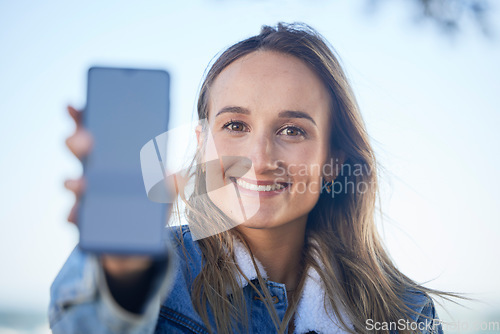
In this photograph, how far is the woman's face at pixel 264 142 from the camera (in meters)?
2.22

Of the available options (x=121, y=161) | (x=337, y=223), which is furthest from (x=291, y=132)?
(x=121, y=161)

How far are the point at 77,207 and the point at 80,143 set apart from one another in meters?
0.16

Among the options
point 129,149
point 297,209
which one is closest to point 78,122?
point 129,149

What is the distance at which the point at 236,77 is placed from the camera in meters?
2.34

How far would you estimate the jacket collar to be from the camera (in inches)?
83.9

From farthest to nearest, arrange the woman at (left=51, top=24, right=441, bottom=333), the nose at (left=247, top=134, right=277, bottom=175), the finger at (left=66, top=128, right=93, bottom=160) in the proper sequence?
1. the nose at (left=247, top=134, right=277, bottom=175)
2. the woman at (left=51, top=24, right=441, bottom=333)
3. the finger at (left=66, top=128, right=93, bottom=160)

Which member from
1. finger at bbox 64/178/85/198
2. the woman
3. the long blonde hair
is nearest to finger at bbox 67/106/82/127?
finger at bbox 64/178/85/198

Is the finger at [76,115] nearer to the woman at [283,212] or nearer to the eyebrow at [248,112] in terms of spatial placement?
the woman at [283,212]

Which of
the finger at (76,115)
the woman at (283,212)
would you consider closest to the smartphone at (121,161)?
the finger at (76,115)

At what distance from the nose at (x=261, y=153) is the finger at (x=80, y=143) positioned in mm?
1104

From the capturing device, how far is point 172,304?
1.76 metres

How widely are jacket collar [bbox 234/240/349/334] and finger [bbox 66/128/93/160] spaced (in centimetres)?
116

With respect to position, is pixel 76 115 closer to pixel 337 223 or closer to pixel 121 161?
pixel 121 161

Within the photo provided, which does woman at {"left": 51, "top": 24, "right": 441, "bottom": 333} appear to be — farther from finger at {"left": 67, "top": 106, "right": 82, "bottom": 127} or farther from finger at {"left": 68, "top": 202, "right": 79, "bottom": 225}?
finger at {"left": 67, "top": 106, "right": 82, "bottom": 127}
